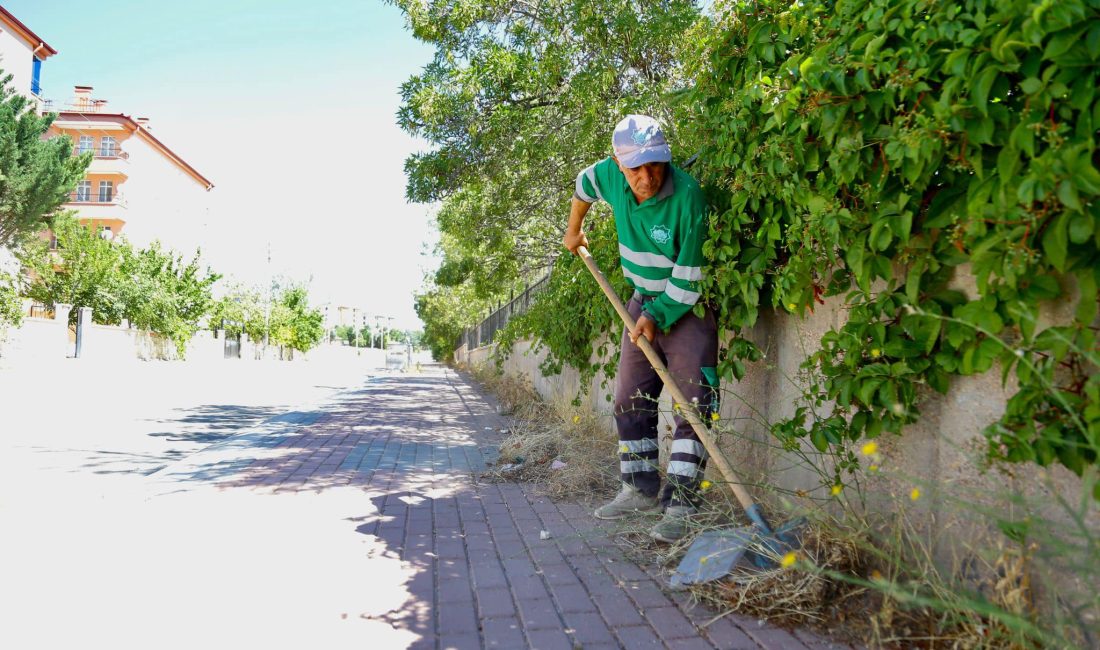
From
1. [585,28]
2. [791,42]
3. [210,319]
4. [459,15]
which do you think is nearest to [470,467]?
[791,42]

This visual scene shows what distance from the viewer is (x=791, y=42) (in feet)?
9.34

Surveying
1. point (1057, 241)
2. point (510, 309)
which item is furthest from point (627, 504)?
point (510, 309)

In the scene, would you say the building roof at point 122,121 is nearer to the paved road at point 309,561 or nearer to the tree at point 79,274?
the tree at point 79,274

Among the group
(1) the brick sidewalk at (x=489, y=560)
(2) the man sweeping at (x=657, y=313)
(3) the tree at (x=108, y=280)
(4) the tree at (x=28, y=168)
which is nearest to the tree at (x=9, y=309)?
(4) the tree at (x=28, y=168)

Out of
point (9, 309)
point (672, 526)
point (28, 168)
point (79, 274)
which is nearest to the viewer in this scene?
point (672, 526)

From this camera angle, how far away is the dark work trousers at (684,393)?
11.1ft

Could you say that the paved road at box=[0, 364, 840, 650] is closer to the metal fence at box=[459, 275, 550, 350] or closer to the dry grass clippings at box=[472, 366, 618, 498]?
the dry grass clippings at box=[472, 366, 618, 498]

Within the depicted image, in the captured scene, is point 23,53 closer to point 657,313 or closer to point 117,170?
point 117,170

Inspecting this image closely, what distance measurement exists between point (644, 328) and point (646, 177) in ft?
2.49

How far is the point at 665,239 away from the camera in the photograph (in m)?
3.54

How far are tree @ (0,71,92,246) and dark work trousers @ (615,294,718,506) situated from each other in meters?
31.5

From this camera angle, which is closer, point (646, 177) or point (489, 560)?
point (489, 560)

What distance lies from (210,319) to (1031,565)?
43063 mm

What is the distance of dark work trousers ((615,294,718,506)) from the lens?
11.1ft
